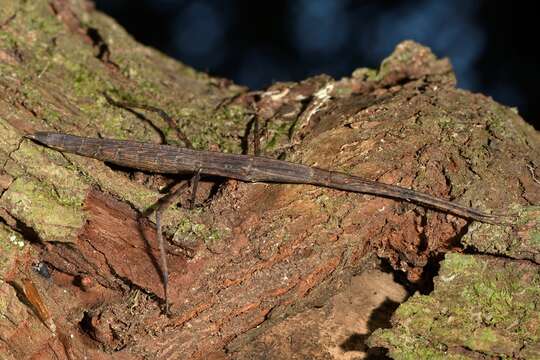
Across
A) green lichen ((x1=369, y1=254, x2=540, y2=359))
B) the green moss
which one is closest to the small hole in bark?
the green moss

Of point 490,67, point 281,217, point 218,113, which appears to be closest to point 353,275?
point 281,217

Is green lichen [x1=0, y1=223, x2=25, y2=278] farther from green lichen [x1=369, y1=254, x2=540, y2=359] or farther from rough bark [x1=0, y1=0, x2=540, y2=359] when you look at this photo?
green lichen [x1=369, y1=254, x2=540, y2=359]

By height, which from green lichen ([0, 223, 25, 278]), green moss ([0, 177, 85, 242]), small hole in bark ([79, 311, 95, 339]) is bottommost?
small hole in bark ([79, 311, 95, 339])

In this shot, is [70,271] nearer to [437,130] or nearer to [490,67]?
[437,130]

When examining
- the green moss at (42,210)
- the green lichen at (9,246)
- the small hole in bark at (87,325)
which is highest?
the green moss at (42,210)

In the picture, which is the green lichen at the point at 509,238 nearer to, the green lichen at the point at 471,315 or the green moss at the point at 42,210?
the green lichen at the point at 471,315

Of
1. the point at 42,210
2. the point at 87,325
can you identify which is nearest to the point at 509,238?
the point at 87,325

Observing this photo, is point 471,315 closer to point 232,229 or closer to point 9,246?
point 232,229

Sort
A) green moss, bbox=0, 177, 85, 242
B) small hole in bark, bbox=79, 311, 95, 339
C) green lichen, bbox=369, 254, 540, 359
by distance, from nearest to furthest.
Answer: green lichen, bbox=369, 254, 540, 359
green moss, bbox=0, 177, 85, 242
small hole in bark, bbox=79, 311, 95, 339

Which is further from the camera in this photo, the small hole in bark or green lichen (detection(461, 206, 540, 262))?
the small hole in bark

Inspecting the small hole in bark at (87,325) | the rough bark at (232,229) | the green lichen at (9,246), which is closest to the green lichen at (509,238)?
the rough bark at (232,229)
